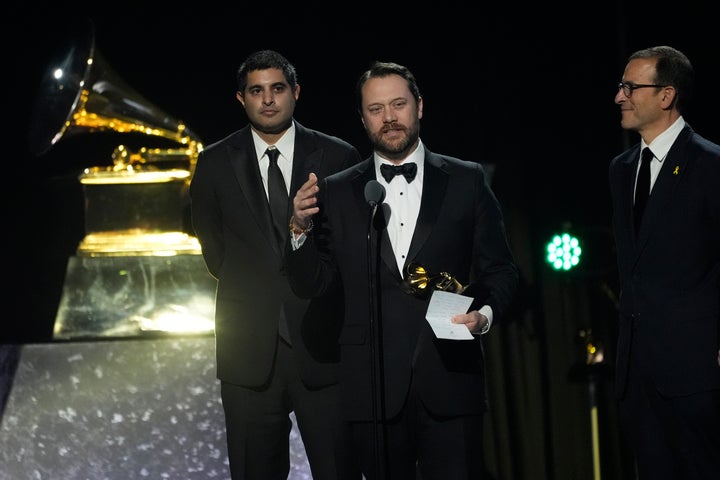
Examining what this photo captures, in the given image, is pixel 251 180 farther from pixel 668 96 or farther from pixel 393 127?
pixel 668 96

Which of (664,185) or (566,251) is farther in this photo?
(566,251)

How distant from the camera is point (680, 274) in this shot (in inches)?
109

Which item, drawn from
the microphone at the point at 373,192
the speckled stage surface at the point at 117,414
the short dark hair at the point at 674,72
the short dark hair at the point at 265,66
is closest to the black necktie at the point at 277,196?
the short dark hair at the point at 265,66

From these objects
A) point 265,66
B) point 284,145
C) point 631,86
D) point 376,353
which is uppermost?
point 265,66

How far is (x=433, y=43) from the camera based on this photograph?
14.2 ft

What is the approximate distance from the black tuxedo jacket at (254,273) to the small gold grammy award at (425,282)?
0.99 feet

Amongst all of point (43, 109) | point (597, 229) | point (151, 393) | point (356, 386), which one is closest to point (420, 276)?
point (356, 386)

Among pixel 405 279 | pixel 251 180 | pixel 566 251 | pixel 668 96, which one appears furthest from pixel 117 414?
pixel 668 96

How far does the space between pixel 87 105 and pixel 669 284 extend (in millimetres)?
2395

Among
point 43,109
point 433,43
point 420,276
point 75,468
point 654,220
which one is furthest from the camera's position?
point 433,43

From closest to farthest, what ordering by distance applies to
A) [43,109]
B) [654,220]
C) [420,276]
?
[420,276] → [654,220] → [43,109]

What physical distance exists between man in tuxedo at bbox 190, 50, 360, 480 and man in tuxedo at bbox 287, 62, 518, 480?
216 millimetres

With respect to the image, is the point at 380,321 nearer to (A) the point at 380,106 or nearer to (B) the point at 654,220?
(A) the point at 380,106

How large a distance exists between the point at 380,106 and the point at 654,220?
2.79 ft
